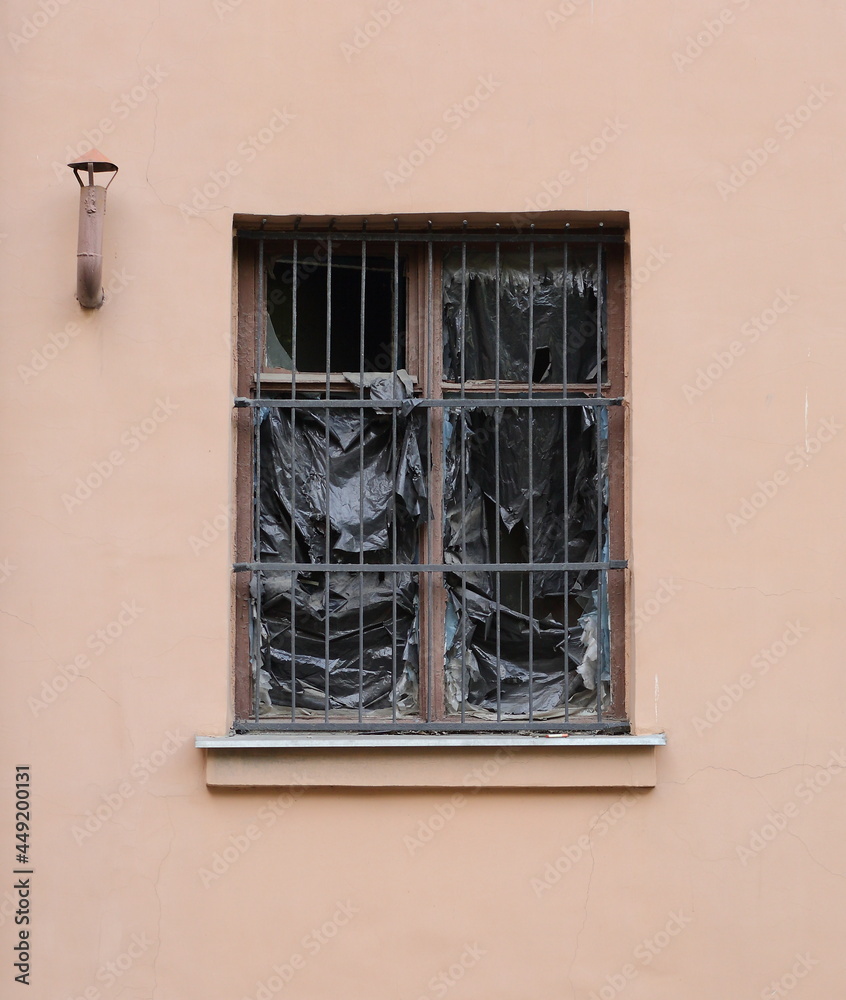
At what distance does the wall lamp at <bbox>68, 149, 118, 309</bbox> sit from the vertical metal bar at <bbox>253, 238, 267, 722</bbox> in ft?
1.91

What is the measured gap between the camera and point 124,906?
3.64m

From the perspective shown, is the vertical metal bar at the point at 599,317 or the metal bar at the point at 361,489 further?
the vertical metal bar at the point at 599,317

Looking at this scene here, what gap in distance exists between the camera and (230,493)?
3779mm

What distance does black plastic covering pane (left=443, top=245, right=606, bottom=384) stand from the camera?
3990 mm

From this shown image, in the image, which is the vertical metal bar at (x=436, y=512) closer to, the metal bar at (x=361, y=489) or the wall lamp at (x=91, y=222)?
the metal bar at (x=361, y=489)

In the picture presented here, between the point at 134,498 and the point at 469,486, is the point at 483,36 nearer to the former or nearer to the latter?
the point at 469,486

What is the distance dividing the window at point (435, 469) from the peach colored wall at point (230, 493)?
0.18m

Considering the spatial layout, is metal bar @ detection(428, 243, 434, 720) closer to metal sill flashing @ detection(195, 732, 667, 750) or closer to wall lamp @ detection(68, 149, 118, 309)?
metal sill flashing @ detection(195, 732, 667, 750)

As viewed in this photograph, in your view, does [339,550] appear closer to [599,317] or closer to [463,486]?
[463,486]

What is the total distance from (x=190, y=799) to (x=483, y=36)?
2.95m

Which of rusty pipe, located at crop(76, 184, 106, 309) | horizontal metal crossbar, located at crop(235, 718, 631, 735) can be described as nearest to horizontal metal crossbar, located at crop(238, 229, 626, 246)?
rusty pipe, located at crop(76, 184, 106, 309)

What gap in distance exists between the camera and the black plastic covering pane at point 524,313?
157 inches

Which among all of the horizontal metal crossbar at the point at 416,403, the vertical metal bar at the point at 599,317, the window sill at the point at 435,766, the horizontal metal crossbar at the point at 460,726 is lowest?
the window sill at the point at 435,766

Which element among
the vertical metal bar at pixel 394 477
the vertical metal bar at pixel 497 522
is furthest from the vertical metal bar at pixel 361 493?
the vertical metal bar at pixel 497 522
